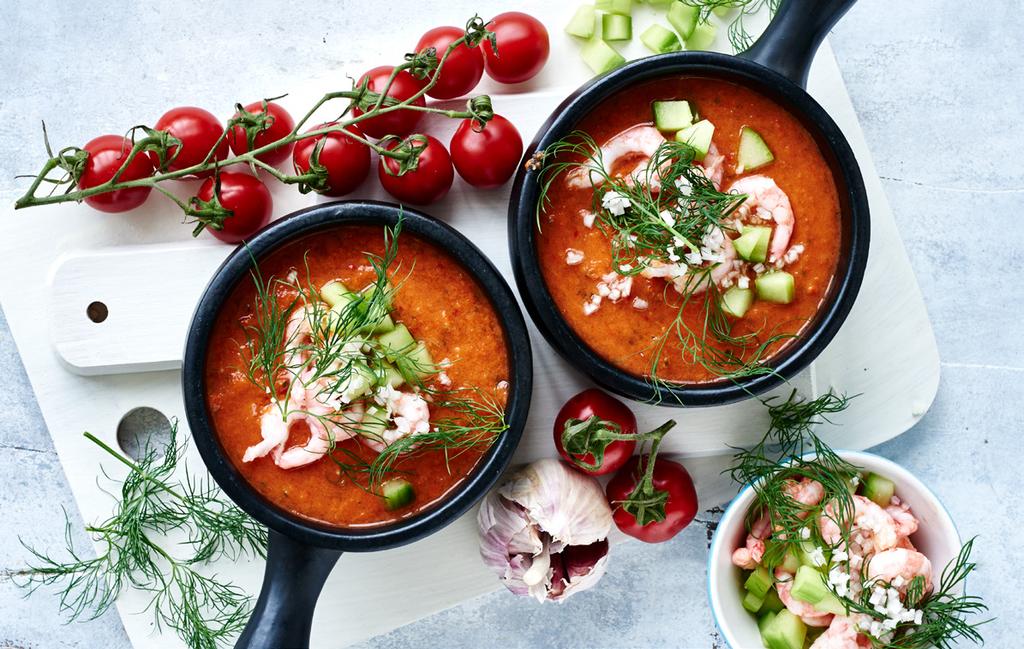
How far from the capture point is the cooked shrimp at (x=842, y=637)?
7.72 feet

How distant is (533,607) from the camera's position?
276 cm

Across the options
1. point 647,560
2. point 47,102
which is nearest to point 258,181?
point 47,102

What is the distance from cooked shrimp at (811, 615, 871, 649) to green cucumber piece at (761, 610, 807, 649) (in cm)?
5

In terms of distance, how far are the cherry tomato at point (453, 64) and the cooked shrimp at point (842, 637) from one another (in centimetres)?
173

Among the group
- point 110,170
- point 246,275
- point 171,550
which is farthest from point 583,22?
point 171,550

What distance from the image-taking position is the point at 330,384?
208 centimetres

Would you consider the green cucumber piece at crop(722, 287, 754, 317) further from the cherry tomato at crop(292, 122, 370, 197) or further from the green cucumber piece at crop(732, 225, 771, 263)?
the cherry tomato at crop(292, 122, 370, 197)

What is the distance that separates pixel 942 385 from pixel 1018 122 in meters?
0.84

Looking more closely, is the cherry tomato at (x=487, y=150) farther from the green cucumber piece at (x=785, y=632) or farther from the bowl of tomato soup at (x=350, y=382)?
the green cucumber piece at (x=785, y=632)

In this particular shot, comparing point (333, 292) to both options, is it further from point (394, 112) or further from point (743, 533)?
point (743, 533)

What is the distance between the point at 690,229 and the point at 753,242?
0.53 feet

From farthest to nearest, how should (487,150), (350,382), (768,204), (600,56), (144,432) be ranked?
(144,432) < (600,56) < (487,150) < (768,204) < (350,382)

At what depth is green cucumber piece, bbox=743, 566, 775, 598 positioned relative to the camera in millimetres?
2434

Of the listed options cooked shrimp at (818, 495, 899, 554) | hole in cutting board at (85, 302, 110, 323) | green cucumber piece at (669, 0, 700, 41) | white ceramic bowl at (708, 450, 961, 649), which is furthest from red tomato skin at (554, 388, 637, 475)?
hole in cutting board at (85, 302, 110, 323)
